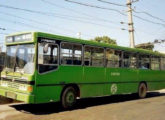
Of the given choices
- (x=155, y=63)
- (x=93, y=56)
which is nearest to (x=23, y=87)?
(x=93, y=56)

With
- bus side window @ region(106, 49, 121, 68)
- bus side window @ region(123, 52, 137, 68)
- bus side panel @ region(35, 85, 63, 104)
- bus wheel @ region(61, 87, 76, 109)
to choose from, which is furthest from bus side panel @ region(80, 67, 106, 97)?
bus side window @ region(123, 52, 137, 68)

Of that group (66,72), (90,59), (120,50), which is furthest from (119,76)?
(66,72)

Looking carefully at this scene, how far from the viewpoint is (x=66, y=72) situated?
33.1ft

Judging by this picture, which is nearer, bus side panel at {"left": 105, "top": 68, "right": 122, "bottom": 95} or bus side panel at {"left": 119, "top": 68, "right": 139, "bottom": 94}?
bus side panel at {"left": 105, "top": 68, "right": 122, "bottom": 95}

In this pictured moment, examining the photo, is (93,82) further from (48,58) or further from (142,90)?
(142,90)

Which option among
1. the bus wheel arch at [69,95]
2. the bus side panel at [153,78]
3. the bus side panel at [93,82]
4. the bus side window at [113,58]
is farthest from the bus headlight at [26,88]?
the bus side panel at [153,78]

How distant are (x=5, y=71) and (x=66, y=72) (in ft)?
8.15

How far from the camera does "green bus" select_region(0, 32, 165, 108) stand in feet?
29.2

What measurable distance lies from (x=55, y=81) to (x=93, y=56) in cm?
278

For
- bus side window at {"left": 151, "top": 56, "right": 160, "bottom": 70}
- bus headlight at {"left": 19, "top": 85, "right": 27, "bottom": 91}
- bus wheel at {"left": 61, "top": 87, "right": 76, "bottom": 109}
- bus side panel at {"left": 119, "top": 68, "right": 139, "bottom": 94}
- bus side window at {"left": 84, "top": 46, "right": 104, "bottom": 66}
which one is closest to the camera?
bus headlight at {"left": 19, "top": 85, "right": 27, "bottom": 91}

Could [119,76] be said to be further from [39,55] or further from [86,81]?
[39,55]

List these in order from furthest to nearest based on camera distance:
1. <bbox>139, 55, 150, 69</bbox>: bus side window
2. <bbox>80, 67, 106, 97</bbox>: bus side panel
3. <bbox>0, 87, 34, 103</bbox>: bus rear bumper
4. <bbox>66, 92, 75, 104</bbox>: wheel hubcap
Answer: <bbox>139, 55, 150, 69</bbox>: bus side window
<bbox>80, 67, 106, 97</bbox>: bus side panel
<bbox>66, 92, 75, 104</bbox>: wheel hubcap
<bbox>0, 87, 34, 103</bbox>: bus rear bumper

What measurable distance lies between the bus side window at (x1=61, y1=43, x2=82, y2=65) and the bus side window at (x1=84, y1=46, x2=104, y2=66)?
45 centimetres

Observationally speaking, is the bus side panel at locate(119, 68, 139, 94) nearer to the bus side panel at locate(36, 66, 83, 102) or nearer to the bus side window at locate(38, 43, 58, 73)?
the bus side panel at locate(36, 66, 83, 102)
